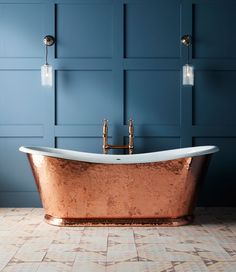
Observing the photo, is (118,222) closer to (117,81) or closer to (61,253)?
(61,253)

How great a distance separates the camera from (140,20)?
140 inches

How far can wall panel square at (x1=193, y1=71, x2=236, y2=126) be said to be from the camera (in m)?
3.55

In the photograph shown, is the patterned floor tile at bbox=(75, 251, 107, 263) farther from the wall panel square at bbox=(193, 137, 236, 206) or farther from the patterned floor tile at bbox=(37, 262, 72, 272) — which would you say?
the wall panel square at bbox=(193, 137, 236, 206)

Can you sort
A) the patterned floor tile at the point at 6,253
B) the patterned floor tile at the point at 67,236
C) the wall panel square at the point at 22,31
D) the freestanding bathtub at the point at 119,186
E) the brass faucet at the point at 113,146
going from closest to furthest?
the patterned floor tile at the point at 6,253 < the patterned floor tile at the point at 67,236 < the freestanding bathtub at the point at 119,186 < the brass faucet at the point at 113,146 < the wall panel square at the point at 22,31

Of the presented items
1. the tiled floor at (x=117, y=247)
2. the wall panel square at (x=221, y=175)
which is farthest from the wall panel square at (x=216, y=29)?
the tiled floor at (x=117, y=247)

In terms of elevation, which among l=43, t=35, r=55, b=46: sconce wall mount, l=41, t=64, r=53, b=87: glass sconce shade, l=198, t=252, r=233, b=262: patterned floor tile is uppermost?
l=43, t=35, r=55, b=46: sconce wall mount

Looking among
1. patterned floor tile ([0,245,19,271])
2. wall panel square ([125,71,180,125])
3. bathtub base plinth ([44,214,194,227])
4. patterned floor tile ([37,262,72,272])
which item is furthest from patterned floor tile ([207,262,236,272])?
wall panel square ([125,71,180,125])

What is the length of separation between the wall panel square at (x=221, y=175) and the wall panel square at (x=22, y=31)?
5.31 ft

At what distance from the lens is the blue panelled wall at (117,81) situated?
353 cm

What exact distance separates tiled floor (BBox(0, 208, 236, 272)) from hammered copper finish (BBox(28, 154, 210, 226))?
0.09m

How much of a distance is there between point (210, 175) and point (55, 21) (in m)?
1.89

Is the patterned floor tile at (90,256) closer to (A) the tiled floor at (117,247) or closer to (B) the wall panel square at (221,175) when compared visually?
(A) the tiled floor at (117,247)

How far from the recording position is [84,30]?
11.6 ft

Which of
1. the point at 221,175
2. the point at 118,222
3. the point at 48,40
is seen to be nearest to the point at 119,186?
the point at 118,222
